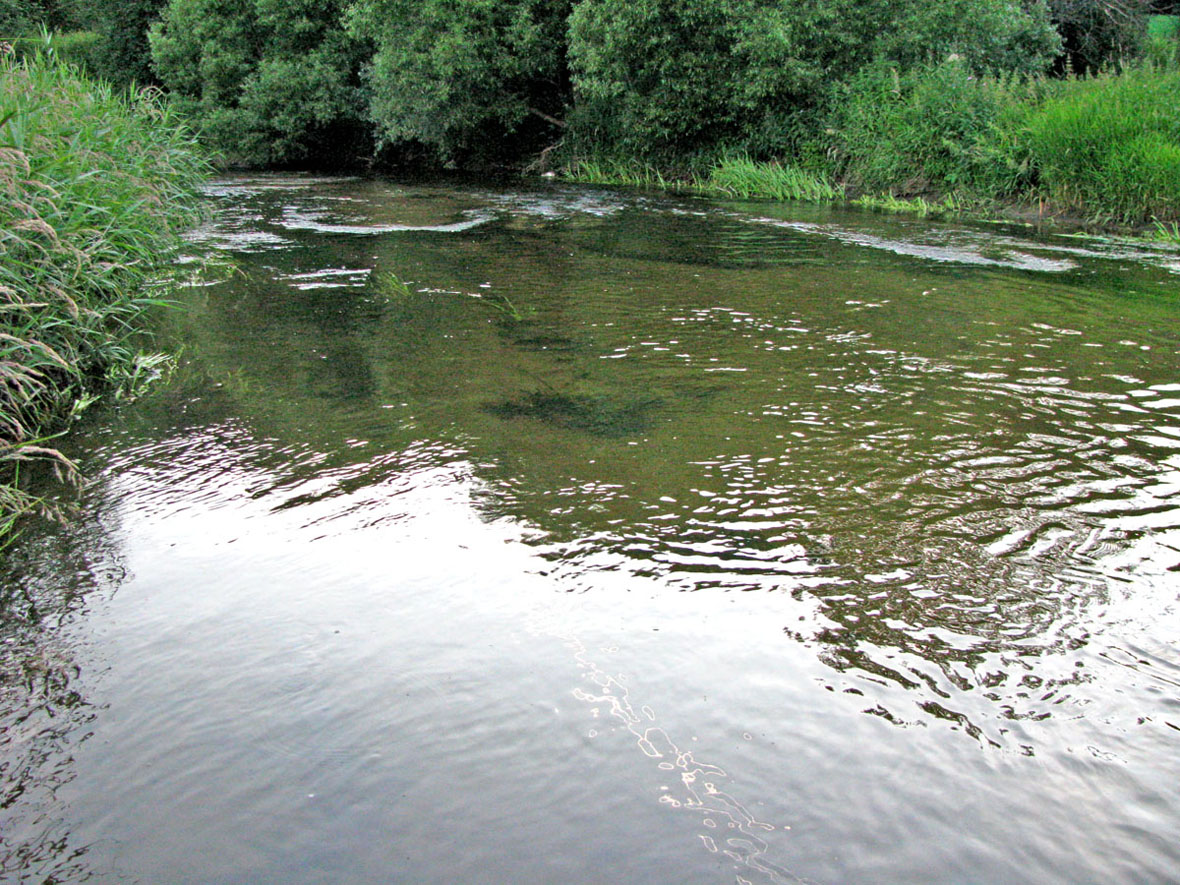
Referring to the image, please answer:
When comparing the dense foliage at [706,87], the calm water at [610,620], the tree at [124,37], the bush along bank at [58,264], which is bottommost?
the calm water at [610,620]

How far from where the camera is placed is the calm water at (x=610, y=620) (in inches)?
95.1

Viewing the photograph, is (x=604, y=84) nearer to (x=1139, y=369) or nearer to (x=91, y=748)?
(x=1139, y=369)

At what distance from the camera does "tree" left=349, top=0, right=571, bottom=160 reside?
19.4 metres

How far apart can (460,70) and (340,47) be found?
5487 mm

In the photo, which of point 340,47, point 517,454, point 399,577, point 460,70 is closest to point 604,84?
point 460,70

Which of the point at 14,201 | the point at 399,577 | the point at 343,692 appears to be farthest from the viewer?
the point at 14,201

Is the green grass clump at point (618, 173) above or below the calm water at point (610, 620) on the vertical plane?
above

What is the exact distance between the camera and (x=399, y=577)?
3723 mm

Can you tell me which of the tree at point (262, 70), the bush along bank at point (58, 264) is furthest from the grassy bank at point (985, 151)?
the bush along bank at point (58, 264)

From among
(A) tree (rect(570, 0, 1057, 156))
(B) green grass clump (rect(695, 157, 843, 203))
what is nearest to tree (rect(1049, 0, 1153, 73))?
(A) tree (rect(570, 0, 1057, 156))

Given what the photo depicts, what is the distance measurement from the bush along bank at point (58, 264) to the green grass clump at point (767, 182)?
11537 mm

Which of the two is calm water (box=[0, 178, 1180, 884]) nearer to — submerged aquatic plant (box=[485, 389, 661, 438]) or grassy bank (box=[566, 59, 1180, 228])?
submerged aquatic plant (box=[485, 389, 661, 438])

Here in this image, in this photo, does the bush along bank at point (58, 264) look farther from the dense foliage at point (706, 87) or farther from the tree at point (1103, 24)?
the tree at point (1103, 24)

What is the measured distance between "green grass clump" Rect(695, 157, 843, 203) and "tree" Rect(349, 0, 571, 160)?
16.8 ft
